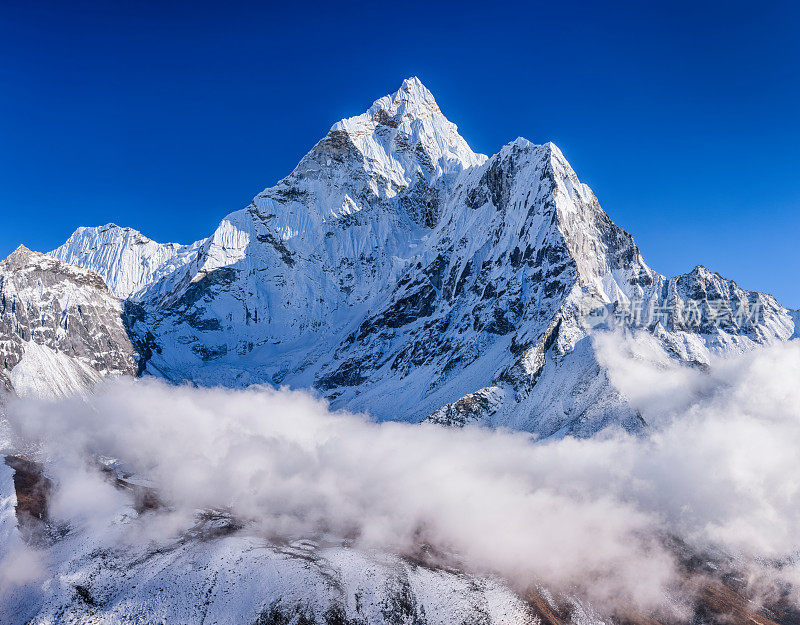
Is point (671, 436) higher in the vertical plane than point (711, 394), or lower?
lower

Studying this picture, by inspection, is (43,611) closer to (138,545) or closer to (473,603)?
(138,545)

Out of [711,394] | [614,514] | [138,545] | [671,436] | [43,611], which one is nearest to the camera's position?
[43,611]

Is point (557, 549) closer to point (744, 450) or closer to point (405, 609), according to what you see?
point (405, 609)

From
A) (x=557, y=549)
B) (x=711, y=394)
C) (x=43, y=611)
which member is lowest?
(x=43, y=611)

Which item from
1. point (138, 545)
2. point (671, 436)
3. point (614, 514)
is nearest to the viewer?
point (138, 545)

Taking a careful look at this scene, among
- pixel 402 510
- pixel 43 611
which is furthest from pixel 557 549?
pixel 43 611

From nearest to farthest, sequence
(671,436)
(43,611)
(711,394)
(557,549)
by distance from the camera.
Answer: (43,611) < (557,549) < (671,436) < (711,394)

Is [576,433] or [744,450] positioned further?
[576,433]

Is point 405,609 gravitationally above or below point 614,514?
below

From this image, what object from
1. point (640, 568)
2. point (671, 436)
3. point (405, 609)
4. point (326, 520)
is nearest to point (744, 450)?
point (671, 436)
